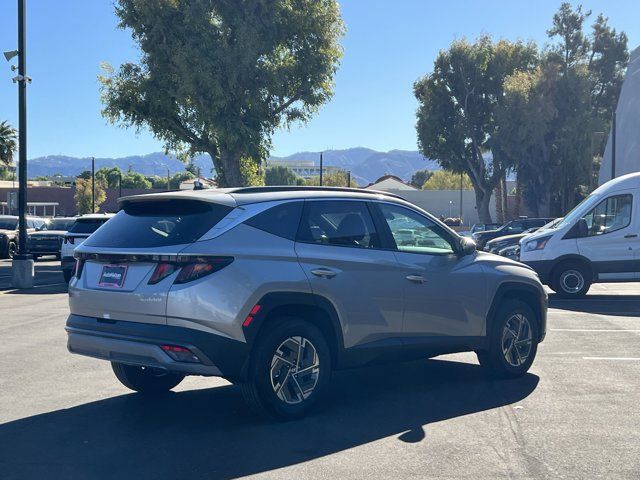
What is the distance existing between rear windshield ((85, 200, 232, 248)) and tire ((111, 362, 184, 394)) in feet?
4.47

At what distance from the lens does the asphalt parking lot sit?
5289 millimetres

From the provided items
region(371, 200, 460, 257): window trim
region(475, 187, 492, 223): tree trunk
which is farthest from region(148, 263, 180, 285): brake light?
region(475, 187, 492, 223): tree trunk

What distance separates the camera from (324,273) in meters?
6.46

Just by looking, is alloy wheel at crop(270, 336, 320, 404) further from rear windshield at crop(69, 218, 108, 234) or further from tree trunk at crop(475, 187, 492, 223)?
tree trunk at crop(475, 187, 492, 223)

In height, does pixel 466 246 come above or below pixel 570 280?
above

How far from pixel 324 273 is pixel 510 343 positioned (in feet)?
8.78

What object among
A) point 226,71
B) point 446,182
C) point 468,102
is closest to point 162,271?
point 226,71

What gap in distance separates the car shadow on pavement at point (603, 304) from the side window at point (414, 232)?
7092 mm

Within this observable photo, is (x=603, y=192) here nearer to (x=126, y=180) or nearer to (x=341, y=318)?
(x=341, y=318)

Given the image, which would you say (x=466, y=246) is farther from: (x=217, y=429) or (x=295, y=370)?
(x=217, y=429)

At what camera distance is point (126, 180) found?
417ft

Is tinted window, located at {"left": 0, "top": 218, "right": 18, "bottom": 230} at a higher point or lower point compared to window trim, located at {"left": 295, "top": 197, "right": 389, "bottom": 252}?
lower

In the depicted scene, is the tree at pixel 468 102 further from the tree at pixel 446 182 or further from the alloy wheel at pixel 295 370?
the tree at pixel 446 182

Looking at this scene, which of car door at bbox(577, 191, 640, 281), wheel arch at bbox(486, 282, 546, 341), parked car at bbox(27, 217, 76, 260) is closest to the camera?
wheel arch at bbox(486, 282, 546, 341)
